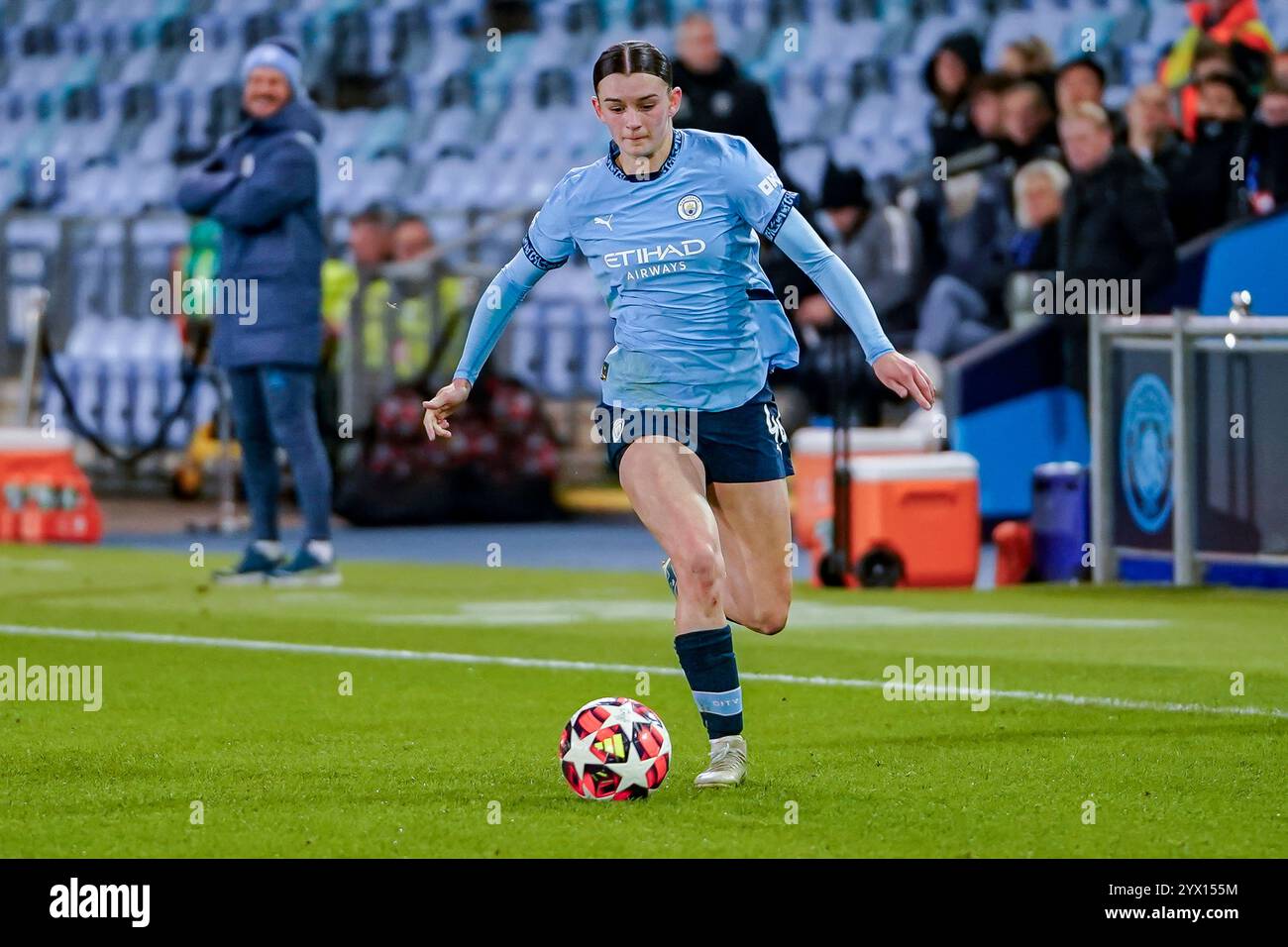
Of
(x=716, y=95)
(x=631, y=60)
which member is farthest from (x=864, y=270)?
(x=631, y=60)

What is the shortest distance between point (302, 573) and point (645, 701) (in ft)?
15.4

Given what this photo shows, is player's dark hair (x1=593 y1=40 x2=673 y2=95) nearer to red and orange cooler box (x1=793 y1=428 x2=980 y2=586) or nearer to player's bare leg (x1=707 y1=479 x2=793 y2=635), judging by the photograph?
player's bare leg (x1=707 y1=479 x2=793 y2=635)

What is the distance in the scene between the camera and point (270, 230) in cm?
1225

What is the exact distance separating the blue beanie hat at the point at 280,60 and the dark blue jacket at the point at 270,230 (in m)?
0.12

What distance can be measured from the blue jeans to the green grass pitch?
1.57ft

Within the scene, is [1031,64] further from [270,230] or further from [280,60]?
[270,230]

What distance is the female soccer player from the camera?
6.38 metres

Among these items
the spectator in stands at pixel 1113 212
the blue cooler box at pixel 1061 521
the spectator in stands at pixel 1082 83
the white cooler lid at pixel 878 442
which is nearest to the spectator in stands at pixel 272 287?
the white cooler lid at pixel 878 442

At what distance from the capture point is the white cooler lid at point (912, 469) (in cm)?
1270

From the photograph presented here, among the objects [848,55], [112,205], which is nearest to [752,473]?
[848,55]

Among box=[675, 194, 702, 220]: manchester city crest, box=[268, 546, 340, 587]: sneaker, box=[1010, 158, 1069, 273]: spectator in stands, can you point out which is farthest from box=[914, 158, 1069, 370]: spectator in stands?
box=[675, 194, 702, 220]: manchester city crest
